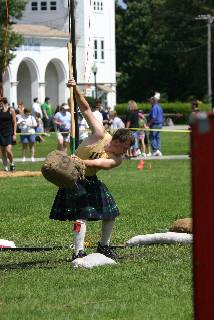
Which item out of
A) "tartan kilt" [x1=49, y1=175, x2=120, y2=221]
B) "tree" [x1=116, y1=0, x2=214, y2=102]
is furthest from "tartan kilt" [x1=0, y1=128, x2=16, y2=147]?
"tree" [x1=116, y1=0, x2=214, y2=102]

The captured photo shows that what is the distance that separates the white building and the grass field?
40.3 meters

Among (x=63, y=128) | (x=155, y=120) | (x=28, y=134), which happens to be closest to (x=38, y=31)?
(x=155, y=120)

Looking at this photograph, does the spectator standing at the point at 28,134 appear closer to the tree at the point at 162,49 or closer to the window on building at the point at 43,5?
the window on building at the point at 43,5

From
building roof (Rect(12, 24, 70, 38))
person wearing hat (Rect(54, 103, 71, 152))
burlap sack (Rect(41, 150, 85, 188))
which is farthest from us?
building roof (Rect(12, 24, 70, 38))

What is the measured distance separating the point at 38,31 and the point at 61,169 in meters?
49.4

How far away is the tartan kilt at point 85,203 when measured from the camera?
20.7 feet

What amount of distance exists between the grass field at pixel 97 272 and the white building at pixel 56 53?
4027 cm

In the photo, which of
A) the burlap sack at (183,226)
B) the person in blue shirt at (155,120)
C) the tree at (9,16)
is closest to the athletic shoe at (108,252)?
the burlap sack at (183,226)

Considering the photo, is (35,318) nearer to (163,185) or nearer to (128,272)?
(128,272)

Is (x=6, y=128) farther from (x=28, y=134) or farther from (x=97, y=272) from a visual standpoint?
(x=97, y=272)

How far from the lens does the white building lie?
5188 cm

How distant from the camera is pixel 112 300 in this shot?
478cm

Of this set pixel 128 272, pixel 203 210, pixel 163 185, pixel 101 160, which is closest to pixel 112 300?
pixel 128 272

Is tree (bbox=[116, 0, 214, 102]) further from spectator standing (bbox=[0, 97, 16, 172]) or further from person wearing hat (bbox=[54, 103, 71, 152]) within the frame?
spectator standing (bbox=[0, 97, 16, 172])
